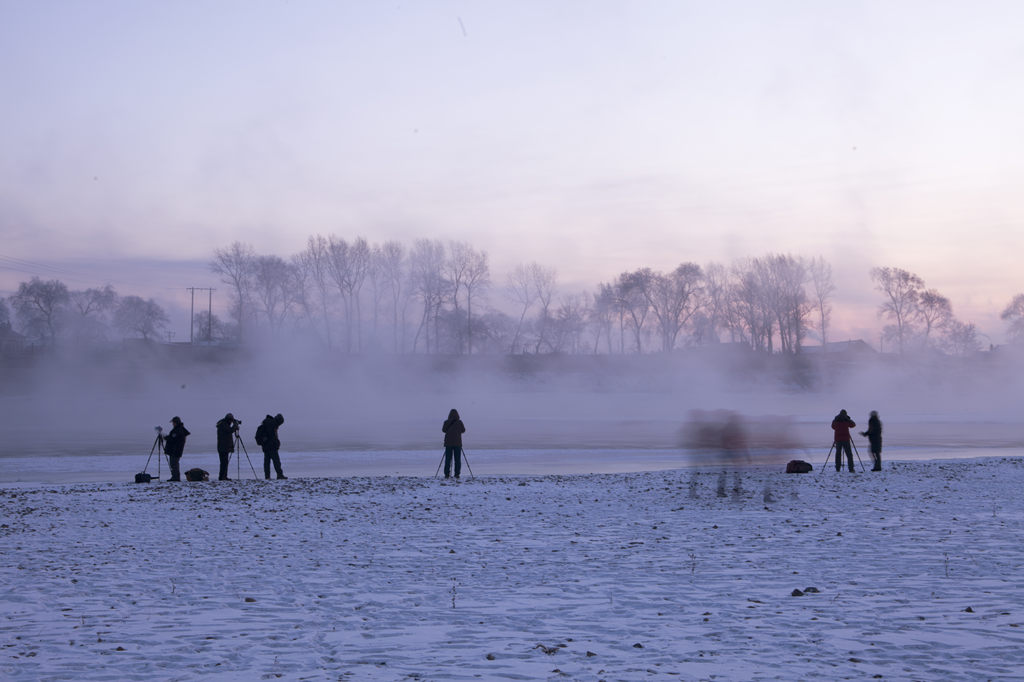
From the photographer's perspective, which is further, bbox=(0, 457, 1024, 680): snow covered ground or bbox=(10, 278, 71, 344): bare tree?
bbox=(10, 278, 71, 344): bare tree

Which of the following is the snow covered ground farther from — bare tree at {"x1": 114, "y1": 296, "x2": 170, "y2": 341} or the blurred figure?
bare tree at {"x1": 114, "y1": 296, "x2": 170, "y2": 341}

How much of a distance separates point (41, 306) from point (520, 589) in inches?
5375

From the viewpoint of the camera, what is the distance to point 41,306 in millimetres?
125812

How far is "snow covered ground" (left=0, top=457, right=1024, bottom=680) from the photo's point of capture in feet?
20.7

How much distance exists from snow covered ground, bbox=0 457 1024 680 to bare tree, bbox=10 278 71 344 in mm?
126212

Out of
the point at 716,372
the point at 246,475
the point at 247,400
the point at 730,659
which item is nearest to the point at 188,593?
the point at 730,659

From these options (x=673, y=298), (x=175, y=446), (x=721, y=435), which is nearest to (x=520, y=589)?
(x=721, y=435)

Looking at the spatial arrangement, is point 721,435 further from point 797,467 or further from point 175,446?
point 175,446

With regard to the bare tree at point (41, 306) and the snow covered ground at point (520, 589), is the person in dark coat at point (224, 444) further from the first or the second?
the bare tree at point (41, 306)

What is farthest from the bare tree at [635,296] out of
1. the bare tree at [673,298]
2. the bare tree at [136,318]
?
the bare tree at [136,318]

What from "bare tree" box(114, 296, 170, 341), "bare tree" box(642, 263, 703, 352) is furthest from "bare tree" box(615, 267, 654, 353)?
"bare tree" box(114, 296, 170, 341)

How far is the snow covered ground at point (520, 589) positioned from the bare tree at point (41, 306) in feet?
414

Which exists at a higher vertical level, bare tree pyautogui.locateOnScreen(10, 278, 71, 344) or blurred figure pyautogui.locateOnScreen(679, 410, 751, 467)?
bare tree pyautogui.locateOnScreen(10, 278, 71, 344)

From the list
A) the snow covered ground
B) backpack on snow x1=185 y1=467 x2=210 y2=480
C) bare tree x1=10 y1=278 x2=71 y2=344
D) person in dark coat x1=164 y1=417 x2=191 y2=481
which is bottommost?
the snow covered ground
